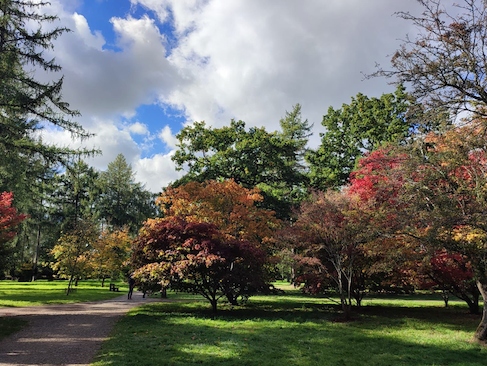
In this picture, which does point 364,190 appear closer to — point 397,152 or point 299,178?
point 397,152

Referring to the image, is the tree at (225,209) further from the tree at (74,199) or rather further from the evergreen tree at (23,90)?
the tree at (74,199)

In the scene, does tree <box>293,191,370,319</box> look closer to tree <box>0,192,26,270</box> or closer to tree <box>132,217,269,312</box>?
tree <box>132,217,269,312</box>

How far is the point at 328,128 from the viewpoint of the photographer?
103 ft

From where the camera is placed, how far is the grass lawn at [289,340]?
6488 mm

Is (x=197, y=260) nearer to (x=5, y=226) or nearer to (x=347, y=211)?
(x=347, y=211)

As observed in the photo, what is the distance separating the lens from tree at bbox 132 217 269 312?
38.7 ft

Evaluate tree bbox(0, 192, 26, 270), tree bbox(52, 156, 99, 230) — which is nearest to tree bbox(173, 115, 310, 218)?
tree bbox(0, 192, 26, 270)

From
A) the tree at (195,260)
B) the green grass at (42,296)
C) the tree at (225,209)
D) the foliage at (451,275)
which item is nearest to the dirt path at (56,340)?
the tree at (195,260)

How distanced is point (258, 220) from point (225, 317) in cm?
732

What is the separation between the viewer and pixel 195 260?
11.6 metres

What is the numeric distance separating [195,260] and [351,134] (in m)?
22.7

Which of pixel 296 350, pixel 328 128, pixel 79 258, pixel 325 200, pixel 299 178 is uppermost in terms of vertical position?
pixel 328 128

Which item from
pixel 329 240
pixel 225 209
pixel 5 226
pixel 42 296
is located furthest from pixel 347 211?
pixel 42 296

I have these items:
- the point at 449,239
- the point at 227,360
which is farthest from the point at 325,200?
the point at 227,360
